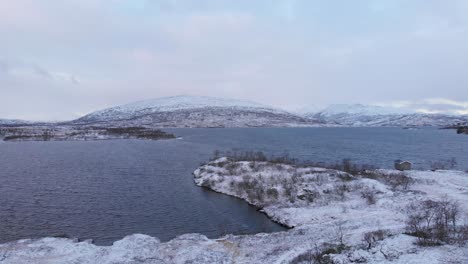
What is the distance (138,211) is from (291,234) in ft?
60.6

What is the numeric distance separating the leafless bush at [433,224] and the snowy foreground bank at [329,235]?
0.21 feet

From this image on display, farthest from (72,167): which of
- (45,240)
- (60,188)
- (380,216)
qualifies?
(380,216)

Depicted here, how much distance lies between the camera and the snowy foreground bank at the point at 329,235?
21.7 meters

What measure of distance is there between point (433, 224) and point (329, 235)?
7730 mm

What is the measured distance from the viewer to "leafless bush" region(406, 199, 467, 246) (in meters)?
22.3

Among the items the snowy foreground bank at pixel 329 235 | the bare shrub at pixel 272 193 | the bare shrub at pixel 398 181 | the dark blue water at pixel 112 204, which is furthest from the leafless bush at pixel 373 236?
the bare shrub at pixel 398 181

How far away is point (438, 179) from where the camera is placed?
46.4 metres

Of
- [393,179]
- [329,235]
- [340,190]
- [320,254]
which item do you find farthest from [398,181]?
[320,254]

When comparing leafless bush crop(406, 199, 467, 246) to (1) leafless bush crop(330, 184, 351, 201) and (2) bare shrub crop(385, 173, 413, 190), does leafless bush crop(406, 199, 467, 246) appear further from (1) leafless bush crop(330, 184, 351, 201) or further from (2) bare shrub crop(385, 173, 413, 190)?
(2) bare shrub crop(385, 173, 413, 190)

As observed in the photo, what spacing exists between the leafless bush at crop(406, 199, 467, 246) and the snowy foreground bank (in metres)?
0.06

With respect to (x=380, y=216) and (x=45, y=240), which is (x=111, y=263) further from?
(x=380, y=216)

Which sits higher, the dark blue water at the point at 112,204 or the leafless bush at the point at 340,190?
the leafless bush at the point at 340,190

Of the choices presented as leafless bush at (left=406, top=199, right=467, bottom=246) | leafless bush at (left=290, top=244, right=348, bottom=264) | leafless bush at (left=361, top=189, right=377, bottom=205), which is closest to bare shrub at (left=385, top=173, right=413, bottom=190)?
leafless bush at (left=361, top=189, right=377, bottom=205)

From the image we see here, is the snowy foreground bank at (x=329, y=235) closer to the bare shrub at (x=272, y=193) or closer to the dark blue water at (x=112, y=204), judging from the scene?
the bare shrub at (x=272, y=193)
